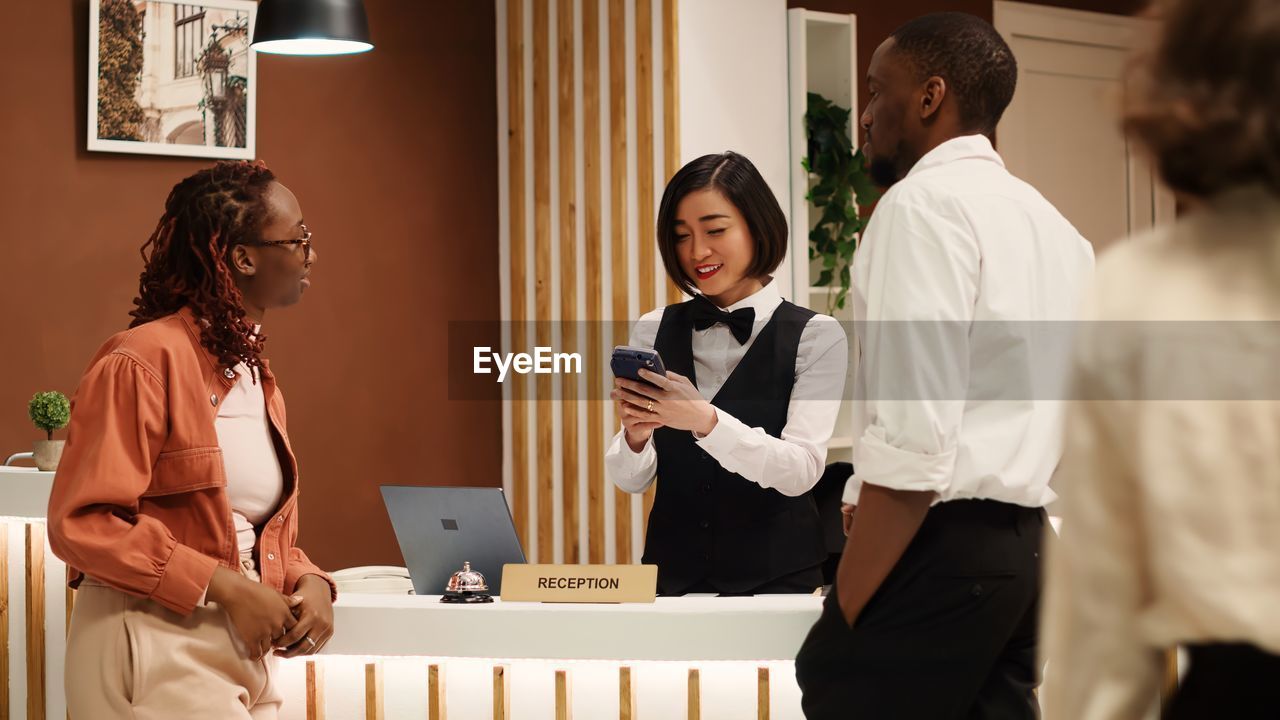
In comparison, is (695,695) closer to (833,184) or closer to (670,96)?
(670,96)

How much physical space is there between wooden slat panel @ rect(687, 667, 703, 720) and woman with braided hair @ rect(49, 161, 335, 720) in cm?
58

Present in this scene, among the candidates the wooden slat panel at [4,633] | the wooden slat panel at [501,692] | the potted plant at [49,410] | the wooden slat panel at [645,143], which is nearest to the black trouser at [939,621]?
the wooden slat panel at [501,692]

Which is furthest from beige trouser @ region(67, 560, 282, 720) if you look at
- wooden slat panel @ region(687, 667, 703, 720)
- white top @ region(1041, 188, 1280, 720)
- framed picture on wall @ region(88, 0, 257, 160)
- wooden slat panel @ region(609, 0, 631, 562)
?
framed picture on wall @ region(88, 0, 257, 160)

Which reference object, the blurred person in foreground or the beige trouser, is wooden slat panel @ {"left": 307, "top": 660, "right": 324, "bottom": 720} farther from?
the blurred person in foreground

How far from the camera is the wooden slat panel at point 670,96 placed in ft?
14.5

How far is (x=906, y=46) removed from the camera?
1602mm

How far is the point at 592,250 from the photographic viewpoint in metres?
4.75

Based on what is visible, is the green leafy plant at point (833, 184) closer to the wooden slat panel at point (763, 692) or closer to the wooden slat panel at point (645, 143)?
the wooden slat panel at point (645, 143)

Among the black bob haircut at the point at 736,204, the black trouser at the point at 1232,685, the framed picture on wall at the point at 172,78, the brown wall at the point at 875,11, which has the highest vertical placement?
the brown wall at the point at 875,11

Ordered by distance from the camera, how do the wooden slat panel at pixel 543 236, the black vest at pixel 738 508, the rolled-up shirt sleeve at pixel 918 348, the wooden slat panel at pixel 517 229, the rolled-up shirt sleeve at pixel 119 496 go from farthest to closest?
the wooden slat panel at pixel 517 229, the wooden slat panel at pixel 543 236, the black vest at pixel 738 508, the rolled-up shirt sleeve at pixel 119 496, the rolled-up shirt sleeve at pixel 918 348

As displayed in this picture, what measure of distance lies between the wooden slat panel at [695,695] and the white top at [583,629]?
0.04 metres

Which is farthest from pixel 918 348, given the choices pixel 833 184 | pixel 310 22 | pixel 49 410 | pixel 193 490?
pixel 833 184

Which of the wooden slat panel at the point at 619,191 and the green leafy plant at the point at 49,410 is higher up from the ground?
the wooden slat panel at the point at 619,191

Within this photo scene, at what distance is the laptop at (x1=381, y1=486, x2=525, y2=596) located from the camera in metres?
2.23
